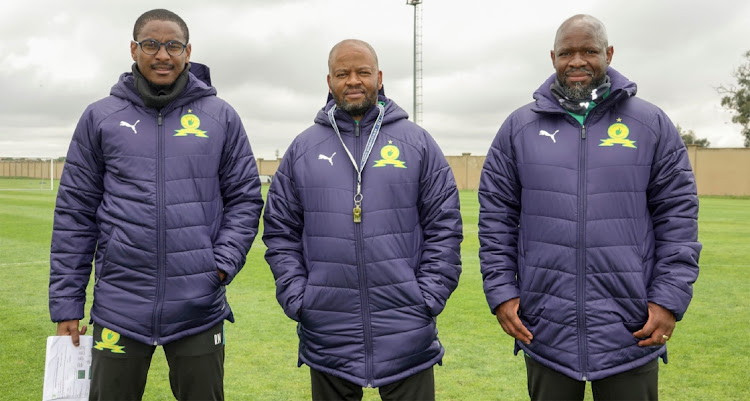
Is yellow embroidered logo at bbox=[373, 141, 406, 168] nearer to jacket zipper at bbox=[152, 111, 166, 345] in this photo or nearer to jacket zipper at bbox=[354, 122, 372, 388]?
jacket zipper at bbox=[354, 122, 372, 388]

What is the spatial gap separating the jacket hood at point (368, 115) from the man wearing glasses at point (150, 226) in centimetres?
50

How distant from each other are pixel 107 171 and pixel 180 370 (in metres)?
1.00

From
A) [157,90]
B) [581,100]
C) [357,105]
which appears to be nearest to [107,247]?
[157,90]

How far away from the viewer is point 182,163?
9.59 ft

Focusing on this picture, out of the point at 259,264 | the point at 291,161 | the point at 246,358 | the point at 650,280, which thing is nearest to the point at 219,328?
the point at 291,161

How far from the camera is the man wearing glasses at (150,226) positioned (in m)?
2.88

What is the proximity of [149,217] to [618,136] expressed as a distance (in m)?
2.13

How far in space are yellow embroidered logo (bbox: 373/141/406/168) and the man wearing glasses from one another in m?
0.66

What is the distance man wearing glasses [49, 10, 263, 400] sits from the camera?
288cm

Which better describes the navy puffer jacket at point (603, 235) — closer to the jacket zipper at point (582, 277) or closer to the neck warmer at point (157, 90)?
the jacket zipper at point (582, 277)

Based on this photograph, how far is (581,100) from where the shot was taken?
9.07 ft

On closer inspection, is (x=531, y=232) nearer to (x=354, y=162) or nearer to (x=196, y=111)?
(x=354, y=162)

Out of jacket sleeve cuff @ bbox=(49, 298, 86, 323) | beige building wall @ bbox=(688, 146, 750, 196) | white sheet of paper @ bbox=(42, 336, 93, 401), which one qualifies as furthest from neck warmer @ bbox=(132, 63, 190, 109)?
beige building wall @ bbox=(688, 146, 750, 196)

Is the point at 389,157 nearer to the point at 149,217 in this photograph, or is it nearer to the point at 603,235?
the point at 603,235
